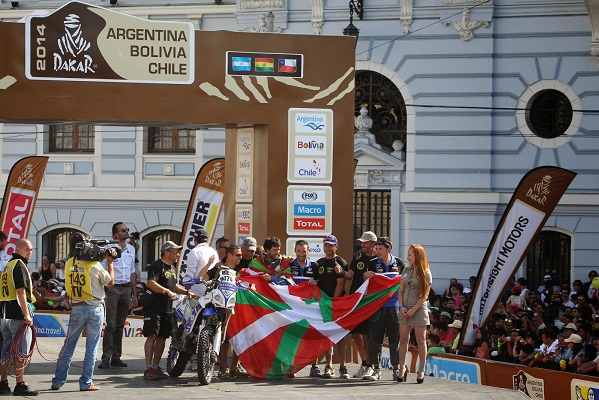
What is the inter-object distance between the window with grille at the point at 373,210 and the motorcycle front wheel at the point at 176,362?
14.3m

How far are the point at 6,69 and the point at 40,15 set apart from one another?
0.89m

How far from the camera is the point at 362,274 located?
16.8 m

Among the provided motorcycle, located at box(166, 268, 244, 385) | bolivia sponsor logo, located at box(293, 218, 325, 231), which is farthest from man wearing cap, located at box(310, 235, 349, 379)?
motorcycle, located at box(166, 268, 244, 385)

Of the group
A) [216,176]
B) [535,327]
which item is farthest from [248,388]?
[216,176]

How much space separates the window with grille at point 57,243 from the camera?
32.4m

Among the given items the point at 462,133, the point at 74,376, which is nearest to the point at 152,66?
the point at 74,376

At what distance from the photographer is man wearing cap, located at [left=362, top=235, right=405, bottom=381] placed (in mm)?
16453

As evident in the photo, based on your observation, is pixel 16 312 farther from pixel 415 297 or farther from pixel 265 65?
pixel 265 65

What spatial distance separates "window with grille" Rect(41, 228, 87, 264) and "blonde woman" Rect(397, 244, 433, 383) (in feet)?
58.6

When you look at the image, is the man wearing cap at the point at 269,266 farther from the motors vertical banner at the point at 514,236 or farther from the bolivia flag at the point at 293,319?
the motors vertical banner at the point at 514,236

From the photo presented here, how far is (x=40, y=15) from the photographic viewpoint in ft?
57.6

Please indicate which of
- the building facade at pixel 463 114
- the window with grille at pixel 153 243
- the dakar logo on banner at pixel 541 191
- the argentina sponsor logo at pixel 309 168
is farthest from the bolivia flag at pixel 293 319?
the window with grille at pixel 153 243

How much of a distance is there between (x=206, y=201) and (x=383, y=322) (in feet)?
27.3

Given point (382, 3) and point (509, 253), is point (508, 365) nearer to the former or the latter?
point (509, 253)
